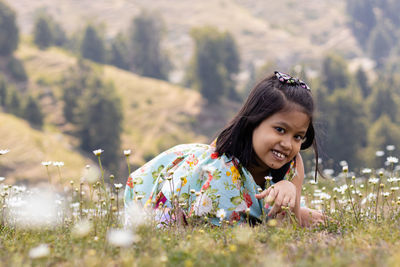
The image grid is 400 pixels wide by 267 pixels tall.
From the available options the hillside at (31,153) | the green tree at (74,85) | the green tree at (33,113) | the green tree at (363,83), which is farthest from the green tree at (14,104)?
the green tree at (363,83)

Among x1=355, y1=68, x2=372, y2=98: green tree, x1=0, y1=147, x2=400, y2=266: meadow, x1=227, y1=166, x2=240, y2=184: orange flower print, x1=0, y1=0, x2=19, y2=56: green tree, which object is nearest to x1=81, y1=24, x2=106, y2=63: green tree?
x1=0, y1=0, x2=19, y2=56: green tree

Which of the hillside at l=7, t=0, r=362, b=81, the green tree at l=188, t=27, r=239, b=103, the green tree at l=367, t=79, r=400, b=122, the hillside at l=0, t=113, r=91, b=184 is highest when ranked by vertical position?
the hillside at l=7, t=0, r=362, b=81

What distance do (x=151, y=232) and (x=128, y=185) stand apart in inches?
73.2

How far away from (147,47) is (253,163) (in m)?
99.4

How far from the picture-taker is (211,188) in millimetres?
4262

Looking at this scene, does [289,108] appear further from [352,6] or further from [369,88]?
[352,6]

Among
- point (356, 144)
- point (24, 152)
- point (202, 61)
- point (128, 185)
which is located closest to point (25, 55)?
point (202, 61)

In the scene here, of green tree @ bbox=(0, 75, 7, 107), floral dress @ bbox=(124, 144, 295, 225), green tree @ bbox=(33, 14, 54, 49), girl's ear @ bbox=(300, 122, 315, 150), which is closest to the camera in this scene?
floral dress @ bbox=(124, 144, 295, 225)

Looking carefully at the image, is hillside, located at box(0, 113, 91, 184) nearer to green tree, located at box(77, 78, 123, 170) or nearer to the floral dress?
green tree, located at box(77, 78, 123, 170)

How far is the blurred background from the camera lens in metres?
61.8

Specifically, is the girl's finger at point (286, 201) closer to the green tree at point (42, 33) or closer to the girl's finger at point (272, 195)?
the girl's finger at point (272, 195)

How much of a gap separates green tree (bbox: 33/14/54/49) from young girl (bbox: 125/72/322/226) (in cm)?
9911

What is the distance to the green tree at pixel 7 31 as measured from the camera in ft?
282

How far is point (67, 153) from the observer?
211 ft
